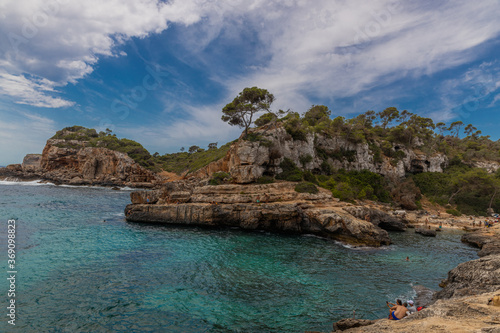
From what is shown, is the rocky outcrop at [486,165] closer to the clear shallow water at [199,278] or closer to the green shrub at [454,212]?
the green shrub at [454,212]

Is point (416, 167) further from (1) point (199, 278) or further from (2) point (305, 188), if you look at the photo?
(1) point (199, 278)

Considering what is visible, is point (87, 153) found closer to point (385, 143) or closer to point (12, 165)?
point (12, 165)

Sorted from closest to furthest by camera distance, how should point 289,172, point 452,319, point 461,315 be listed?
point 452,319 < point 461,315 < point 289,172

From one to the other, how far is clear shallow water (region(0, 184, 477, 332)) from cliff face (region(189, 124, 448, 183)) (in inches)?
516

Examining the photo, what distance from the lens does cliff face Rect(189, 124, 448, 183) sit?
3500 centimetres

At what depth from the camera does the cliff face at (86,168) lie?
237ft

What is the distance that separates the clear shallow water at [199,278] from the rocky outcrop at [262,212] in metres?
2.10

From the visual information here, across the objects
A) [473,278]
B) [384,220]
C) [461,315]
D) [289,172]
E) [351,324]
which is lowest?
[351,324]

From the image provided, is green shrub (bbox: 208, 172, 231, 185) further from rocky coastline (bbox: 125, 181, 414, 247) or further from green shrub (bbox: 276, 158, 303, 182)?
green shrub (bbox: 276, 158, 303, 182)

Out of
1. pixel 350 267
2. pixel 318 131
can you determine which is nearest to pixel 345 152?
pixel 318 131

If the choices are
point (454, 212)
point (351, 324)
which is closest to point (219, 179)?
point (351, 324)

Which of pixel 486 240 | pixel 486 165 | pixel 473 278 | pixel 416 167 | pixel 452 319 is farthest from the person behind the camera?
pixel 486 165

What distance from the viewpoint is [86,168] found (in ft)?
243

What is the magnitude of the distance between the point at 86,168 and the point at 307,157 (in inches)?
2829
